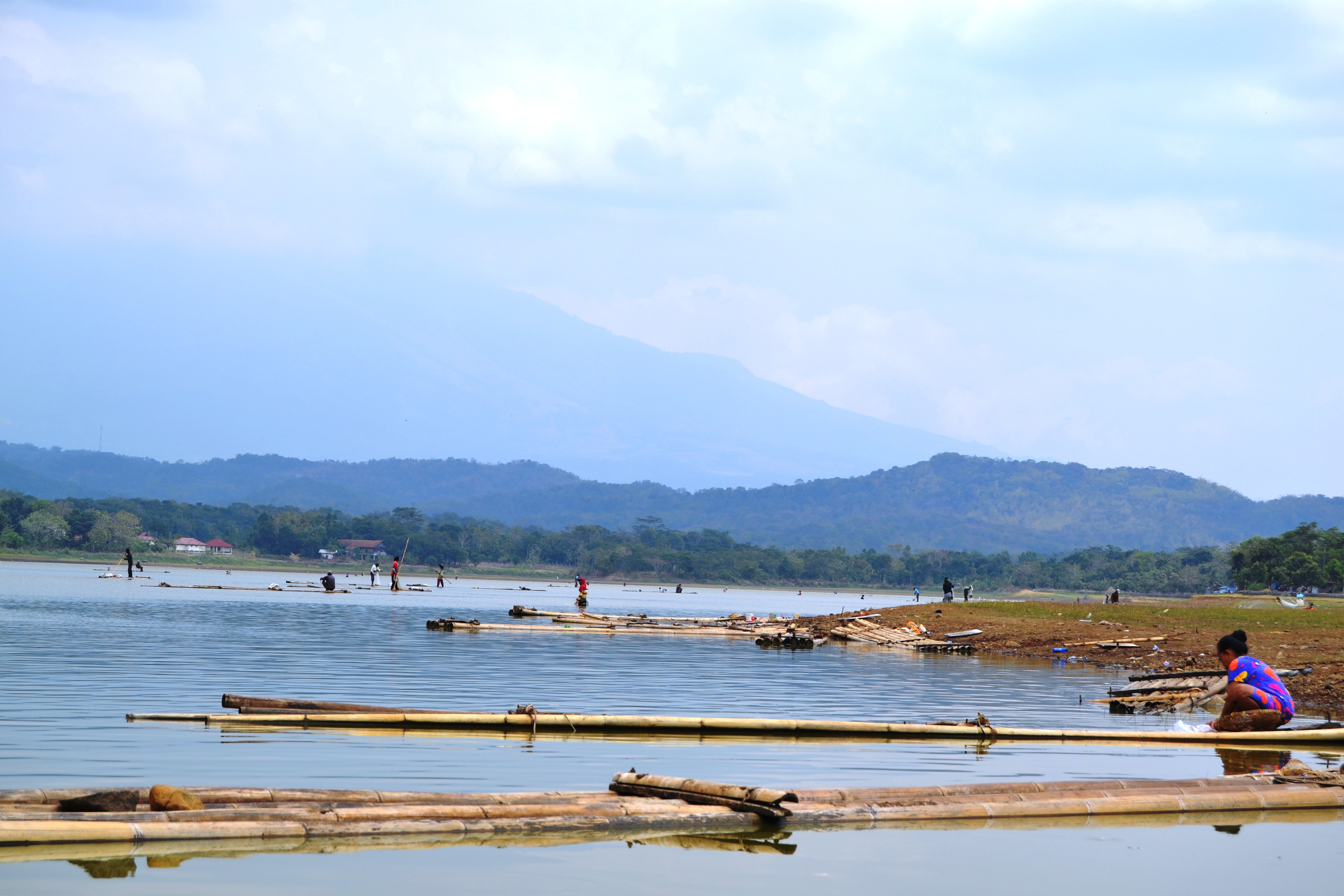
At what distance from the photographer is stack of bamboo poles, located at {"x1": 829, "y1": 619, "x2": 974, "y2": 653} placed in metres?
48.2

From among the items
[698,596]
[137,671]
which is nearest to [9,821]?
[137,671]

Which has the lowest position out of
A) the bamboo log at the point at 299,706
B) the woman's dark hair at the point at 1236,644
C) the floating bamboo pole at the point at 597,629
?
the floating bamboo pole at the point at 597,629

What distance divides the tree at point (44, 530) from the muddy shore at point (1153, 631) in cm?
15036

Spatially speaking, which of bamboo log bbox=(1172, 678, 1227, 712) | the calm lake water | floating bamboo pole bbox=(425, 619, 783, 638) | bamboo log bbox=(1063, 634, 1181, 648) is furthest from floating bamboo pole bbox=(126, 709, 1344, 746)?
floating bamboo pole bbox=(425, 619, 783, 638)

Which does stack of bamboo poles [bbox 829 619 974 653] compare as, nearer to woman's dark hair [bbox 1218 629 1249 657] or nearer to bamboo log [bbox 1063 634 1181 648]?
bamboo log [bbox 1063 634 1181 648]

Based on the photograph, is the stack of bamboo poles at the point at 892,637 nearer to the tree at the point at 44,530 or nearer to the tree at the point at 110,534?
the tree at the point at 110,534

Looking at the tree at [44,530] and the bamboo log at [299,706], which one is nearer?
the bamboo log at [299,706]

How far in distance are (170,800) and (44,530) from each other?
195 meters

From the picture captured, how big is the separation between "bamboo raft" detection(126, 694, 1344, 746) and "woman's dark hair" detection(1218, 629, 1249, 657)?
1.39 meters

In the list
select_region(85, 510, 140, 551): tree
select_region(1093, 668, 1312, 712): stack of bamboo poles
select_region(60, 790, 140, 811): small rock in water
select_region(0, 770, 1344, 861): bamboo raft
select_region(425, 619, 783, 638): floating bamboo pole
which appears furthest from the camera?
select_region(85, 510, 140, 551): tree

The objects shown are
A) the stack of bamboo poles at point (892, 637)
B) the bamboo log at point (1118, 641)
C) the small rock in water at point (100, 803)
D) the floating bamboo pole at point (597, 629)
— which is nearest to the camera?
the small rock in water at point (100, 803)

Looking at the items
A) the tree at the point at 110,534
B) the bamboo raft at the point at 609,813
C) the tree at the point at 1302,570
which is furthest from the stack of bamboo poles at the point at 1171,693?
the tree at the point at 110,534

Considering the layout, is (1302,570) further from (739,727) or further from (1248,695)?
(739,727)

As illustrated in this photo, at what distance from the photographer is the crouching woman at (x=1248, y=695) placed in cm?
2172
